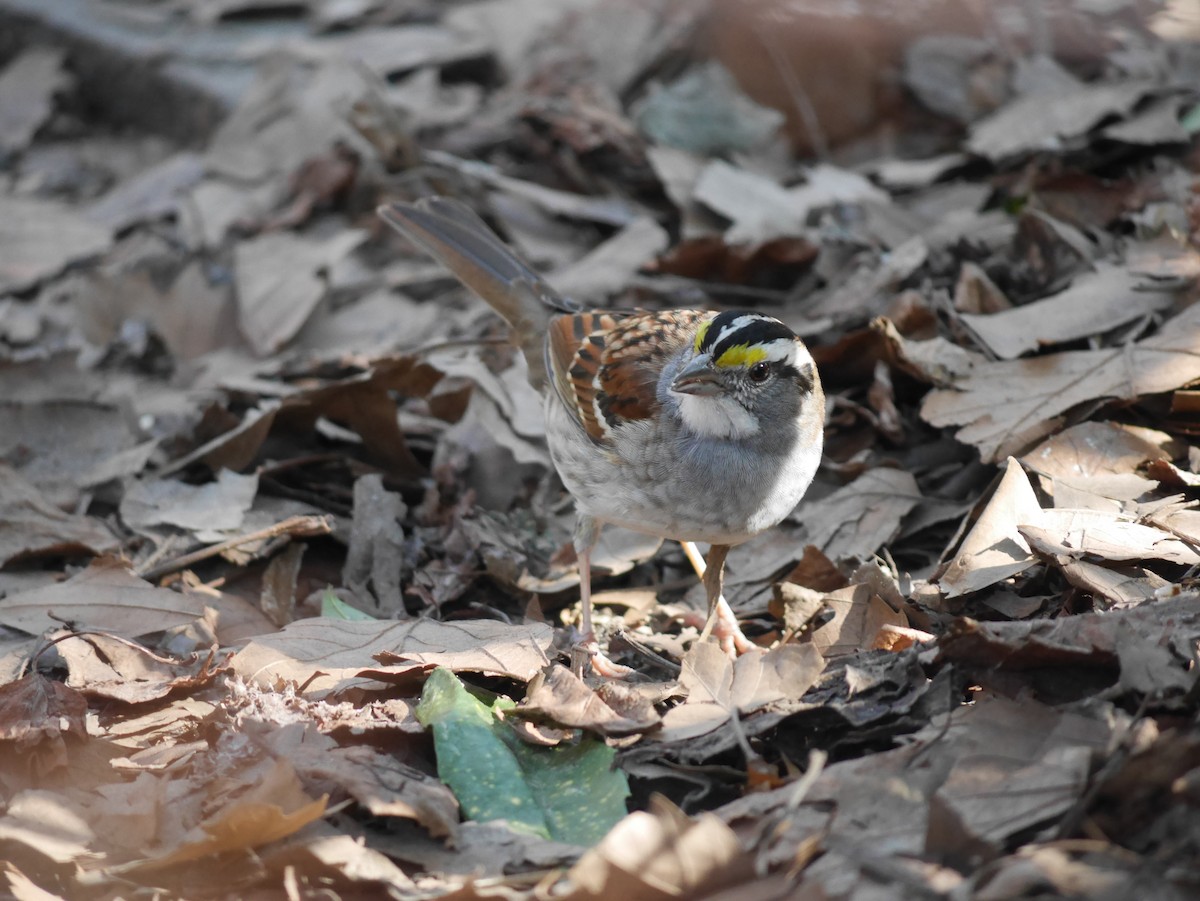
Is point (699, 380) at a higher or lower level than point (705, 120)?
higher

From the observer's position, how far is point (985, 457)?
4.41m

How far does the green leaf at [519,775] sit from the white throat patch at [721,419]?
4.10 ft

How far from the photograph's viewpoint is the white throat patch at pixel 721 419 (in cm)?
423

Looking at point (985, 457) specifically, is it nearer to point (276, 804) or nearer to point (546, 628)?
point (546, 628)

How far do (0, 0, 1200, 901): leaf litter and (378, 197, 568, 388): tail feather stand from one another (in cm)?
33

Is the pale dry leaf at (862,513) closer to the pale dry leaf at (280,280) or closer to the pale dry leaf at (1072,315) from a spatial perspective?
the pale dry leaf at (1072,315)

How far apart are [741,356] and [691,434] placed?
34cm

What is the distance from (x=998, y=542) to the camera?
396 cm

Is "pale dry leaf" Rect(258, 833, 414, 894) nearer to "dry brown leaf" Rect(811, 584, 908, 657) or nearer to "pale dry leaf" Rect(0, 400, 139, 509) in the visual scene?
"dry brown leaf" Rect(811, 584, 908, 657)

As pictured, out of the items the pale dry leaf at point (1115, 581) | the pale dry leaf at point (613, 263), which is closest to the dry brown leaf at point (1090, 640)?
the pale dry leaf at point (1115, 581)

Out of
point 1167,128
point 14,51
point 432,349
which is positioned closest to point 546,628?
point 432,349

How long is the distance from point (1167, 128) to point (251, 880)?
17.8ft

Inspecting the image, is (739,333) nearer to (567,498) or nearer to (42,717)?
(567,498)

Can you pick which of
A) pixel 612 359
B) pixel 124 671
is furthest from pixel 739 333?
pixel 124 671
